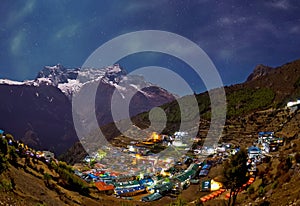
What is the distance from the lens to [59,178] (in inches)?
1928

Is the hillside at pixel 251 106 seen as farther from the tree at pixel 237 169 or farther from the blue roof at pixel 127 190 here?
the tree at pixel 237 169

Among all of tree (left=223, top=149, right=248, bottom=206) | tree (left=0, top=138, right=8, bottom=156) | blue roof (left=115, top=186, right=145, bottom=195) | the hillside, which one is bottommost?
tree (left=223, top=149, right=248, bottom=206)

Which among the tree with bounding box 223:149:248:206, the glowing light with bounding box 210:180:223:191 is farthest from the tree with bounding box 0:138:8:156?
the glowing light with bounding box 210:180:223:191

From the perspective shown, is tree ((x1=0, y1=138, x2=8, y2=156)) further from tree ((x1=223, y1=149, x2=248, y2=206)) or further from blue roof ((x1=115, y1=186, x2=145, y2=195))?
blue roof ((x1=115, y1=186, x2=145, y2=195))

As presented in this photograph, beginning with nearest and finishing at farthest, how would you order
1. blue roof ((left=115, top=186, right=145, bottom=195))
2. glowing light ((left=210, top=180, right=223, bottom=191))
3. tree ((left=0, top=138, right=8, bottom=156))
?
tree ((left=0, top=138, right=8, bottom=156))
glowing light ((left=210, top=180, right=223, bottom=191))
blue roof ((left=115, top=186, right=145, bottom=195))

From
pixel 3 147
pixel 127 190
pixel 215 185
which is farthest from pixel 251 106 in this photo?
pixel 3 147

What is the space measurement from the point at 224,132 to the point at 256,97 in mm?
55408

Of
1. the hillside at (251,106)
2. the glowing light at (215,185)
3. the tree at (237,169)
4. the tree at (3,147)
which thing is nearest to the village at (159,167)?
the glowing light at (215,185)

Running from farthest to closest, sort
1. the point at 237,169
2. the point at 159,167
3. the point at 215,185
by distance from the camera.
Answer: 1. the point at 159,167
2. the point at 215,185
3. the point at 237,169

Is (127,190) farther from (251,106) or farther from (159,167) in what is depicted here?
(251,106)

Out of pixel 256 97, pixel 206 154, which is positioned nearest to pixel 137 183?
pixel 206 154

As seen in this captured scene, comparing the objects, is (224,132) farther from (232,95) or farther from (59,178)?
(59,178)

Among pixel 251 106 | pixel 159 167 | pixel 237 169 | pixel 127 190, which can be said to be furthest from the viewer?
pixel 251 106

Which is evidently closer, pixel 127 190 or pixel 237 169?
pixel 237 169
